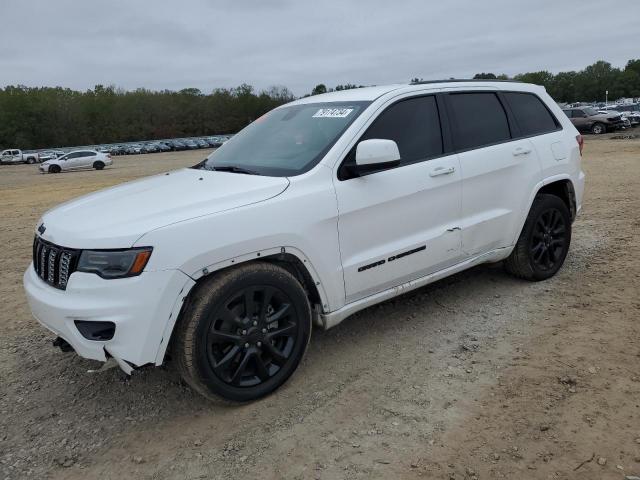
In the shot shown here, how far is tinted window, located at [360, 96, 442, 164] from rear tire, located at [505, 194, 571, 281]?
1.31 m

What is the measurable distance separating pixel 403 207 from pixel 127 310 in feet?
6.36

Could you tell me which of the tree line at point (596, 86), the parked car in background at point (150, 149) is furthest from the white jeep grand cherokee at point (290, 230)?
the tree line at point (596, 86)

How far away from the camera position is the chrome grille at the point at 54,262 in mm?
2965

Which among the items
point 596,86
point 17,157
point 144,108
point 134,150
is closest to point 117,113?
point 144,108

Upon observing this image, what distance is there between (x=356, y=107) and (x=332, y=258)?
1170 millimetres

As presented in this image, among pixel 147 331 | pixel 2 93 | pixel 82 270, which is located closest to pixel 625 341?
pixel 147 331

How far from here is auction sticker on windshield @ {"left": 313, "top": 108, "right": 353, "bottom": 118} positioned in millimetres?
3879

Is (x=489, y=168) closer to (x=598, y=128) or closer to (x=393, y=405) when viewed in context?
(x=393, y=405)

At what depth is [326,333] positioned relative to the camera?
4.26 m

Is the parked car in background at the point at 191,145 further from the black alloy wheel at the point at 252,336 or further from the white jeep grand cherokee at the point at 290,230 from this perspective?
the black alloy wheel at the point at 252,336

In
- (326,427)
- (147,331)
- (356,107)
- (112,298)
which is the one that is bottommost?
(326,427)

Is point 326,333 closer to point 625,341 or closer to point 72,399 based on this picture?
point 72,399

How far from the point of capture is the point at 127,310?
110 inches

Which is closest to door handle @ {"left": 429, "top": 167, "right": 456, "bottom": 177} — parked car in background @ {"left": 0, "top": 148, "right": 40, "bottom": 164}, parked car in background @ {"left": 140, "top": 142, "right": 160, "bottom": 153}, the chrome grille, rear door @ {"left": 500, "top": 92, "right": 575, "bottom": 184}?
rear door @ {"left": 500, "top": 92, "right": 575, "bottom": 184}
